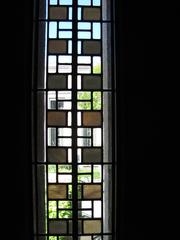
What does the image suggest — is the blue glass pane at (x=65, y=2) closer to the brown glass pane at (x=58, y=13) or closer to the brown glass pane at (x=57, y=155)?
the brown glass pane at (x=58, y=13)

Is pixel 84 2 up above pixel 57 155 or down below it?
above

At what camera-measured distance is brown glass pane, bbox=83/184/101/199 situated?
2.29 metres

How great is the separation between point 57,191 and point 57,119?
52 centimetres

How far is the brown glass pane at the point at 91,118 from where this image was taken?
2305 mm

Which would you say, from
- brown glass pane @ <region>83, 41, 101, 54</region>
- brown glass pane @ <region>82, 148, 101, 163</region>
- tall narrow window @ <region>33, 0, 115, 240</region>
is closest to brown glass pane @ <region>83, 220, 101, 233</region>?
tall narrow window @ <region>33, 0, 115, 240</region>

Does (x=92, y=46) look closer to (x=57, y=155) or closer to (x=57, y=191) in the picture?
(x=57, y=155)

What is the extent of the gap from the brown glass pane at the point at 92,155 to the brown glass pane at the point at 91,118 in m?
0.19

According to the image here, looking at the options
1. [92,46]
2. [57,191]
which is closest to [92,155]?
[57,191]

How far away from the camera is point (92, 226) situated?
229 centimetres

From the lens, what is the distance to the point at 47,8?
238 centimetres

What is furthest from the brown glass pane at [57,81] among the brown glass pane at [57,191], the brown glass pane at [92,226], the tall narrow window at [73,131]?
the brown glass pane at [92,226]

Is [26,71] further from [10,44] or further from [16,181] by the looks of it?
[16,181]

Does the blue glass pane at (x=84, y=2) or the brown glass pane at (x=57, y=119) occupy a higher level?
the blue glass pane at (x=84, y=2)
